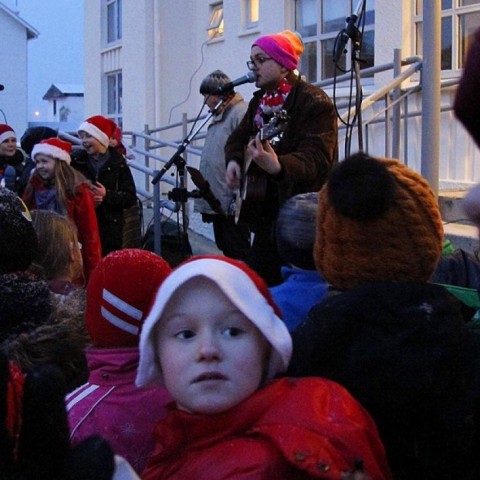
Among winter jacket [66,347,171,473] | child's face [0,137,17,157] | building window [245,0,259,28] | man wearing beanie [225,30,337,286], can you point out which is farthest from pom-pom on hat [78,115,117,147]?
building window [245,0,259,28]

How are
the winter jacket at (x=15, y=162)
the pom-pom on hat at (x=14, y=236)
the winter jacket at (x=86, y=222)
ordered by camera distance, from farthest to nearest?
the winter jacket at (x=15, y=162), the winter jacket at (x=86, y=222), the pom-pom on hat at (x=14, y=236)

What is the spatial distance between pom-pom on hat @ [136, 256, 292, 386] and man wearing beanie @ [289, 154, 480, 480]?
0.16 metres

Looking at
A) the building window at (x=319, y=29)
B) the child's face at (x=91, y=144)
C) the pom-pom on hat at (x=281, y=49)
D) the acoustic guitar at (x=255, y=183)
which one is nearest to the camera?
the acoustic guitar at (x=255, y=183)

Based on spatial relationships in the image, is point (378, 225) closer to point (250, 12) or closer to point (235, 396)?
point (235, 396)

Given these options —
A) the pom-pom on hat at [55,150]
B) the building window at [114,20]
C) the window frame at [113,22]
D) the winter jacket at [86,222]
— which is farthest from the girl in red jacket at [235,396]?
the building window at [114,20]

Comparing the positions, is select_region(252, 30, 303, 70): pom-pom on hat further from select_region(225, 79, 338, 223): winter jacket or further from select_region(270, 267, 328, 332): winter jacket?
select_region(270, 267, 328, 332): winter jacket

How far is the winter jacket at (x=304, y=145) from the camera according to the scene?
12.0ft

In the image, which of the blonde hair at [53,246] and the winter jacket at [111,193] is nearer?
the blonde hair at [53,246]

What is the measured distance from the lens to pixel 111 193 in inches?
220

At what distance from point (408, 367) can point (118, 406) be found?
69 centimetres

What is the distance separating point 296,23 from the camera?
1042cm

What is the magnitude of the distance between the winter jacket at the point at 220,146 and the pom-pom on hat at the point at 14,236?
130 inches

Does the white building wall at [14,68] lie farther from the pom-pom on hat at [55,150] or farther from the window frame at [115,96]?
the pom-pom on hat at [55,150]

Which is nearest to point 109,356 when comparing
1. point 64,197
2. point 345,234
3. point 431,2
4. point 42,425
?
point 345,234
